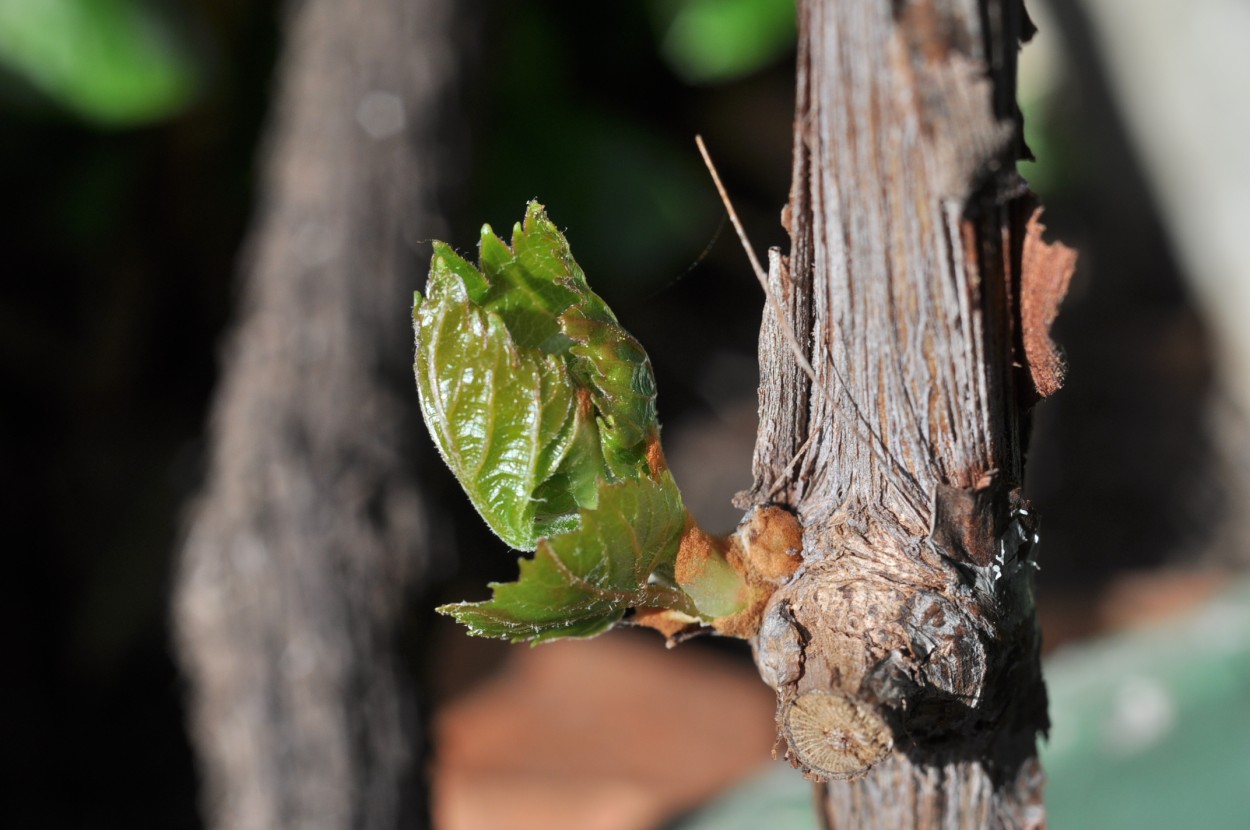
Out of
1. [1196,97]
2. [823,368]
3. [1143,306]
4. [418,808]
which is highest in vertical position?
[1196,97]

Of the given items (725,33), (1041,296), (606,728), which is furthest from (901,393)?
(725,33)

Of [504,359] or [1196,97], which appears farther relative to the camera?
[1196,97]

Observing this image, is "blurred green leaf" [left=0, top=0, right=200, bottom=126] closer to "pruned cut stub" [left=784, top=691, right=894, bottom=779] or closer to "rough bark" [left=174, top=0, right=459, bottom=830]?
"rough bark" [left=174, top=0, right=459, bottom=830]

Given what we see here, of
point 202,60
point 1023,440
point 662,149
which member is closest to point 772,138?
point 662,149

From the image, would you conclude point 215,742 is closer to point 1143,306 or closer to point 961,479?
point 961,479

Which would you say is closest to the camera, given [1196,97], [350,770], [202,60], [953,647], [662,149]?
[953,647]

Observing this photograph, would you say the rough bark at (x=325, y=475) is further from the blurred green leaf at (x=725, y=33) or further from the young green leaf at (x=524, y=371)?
the young green leaf at (x=524, y=371)

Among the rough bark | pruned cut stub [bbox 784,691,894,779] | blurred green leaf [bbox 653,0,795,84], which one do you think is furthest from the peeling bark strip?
blurred green leaf [bbox 653,0,795,84]
